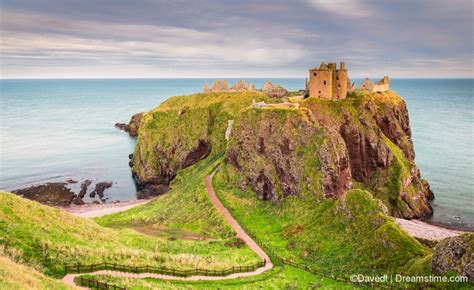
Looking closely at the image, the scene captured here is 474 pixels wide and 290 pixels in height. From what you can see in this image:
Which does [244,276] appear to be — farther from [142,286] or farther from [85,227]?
[85,227]

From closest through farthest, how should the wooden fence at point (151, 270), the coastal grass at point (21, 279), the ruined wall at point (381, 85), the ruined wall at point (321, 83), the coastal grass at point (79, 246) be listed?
the coastal grass at point (21, 279), the wooden fence at point (151, 270), the coastal grass at point (79, 246), the ruined wall at point (321, 83), the ruined wall at point (381, 85)

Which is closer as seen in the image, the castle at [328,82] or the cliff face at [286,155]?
the cliff face at [286,155]

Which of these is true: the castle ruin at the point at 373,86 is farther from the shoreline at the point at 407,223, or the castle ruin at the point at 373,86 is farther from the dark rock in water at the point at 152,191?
the dark rock in water at the point at 152,191

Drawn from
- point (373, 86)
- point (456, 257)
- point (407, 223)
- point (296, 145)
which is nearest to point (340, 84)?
point (373, 86)

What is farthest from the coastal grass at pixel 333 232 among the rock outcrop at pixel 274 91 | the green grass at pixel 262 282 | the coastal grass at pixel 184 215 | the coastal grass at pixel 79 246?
the rock outcrop at pixel 274 91

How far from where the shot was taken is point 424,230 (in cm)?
7688

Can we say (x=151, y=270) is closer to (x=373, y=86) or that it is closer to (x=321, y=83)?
(x=321, y=83)

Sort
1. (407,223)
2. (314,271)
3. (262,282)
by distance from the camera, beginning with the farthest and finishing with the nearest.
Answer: (407,223) < (314,271) < (262,282)

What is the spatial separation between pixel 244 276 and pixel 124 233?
68.8 feet

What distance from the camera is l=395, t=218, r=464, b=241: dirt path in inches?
2877

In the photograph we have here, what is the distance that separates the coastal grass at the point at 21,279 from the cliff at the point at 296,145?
4657 centimetres

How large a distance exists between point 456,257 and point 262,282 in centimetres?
Answer: 2001

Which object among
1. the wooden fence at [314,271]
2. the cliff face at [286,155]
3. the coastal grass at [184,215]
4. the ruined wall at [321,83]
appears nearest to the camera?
the wooden fence at [314,271]

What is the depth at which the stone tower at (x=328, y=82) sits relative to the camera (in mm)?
94562
